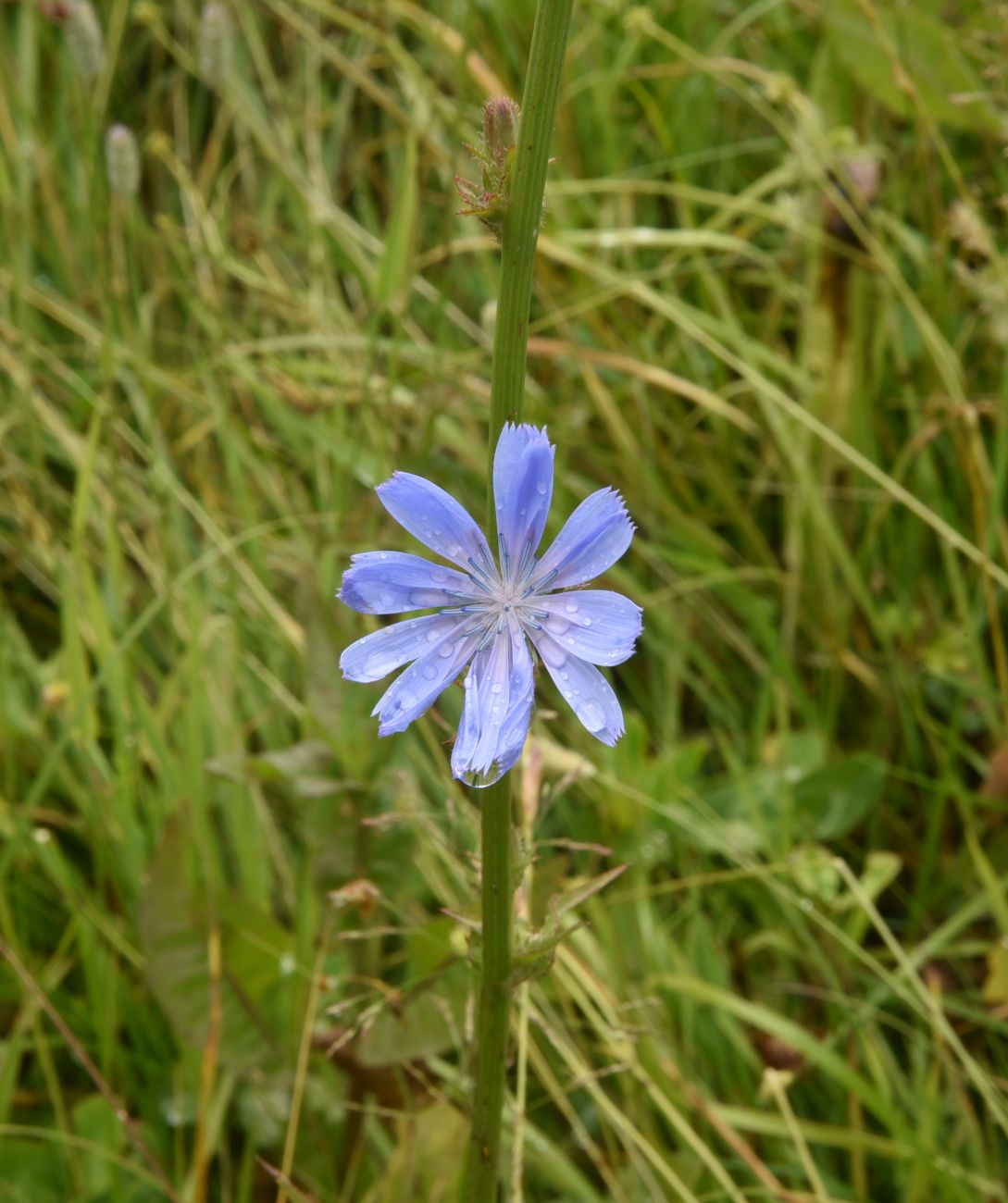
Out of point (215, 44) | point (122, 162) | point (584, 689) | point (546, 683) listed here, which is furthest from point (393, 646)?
point (215, 44)

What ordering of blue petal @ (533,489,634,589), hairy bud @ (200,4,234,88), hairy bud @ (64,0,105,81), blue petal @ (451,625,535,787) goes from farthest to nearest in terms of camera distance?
1. hairy bud @ (200,4,234,88)
2. hairy bud @ (64,0,105,81)
3. blue petal @ (533,489,634,589)
4. blue petal @ (451,625,535,787)

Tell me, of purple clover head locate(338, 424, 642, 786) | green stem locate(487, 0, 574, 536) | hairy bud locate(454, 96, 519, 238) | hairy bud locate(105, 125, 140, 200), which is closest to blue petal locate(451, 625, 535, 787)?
purple clover head locate(338, 424, 642, 786)

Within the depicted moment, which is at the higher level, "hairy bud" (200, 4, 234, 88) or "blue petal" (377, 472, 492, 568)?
"hairy bud" (200, 4, 234, 88)

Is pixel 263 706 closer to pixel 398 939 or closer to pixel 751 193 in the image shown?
pixel 398 939

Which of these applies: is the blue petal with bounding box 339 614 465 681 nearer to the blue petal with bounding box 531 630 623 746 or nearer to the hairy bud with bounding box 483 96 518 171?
the blue petal with bounding box 531 630 623 746

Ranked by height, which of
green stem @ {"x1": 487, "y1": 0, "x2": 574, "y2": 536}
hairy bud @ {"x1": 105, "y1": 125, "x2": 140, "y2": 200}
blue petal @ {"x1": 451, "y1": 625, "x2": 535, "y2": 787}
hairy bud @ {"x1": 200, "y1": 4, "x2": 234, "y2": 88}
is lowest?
blue petal @ {"x1": 451, "y1": 625, "x2": 535, "y2": 787}

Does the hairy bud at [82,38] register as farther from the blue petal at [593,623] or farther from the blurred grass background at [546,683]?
the blue petal at [593,623]

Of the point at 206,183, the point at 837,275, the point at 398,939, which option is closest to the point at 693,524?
the point at 837,275
